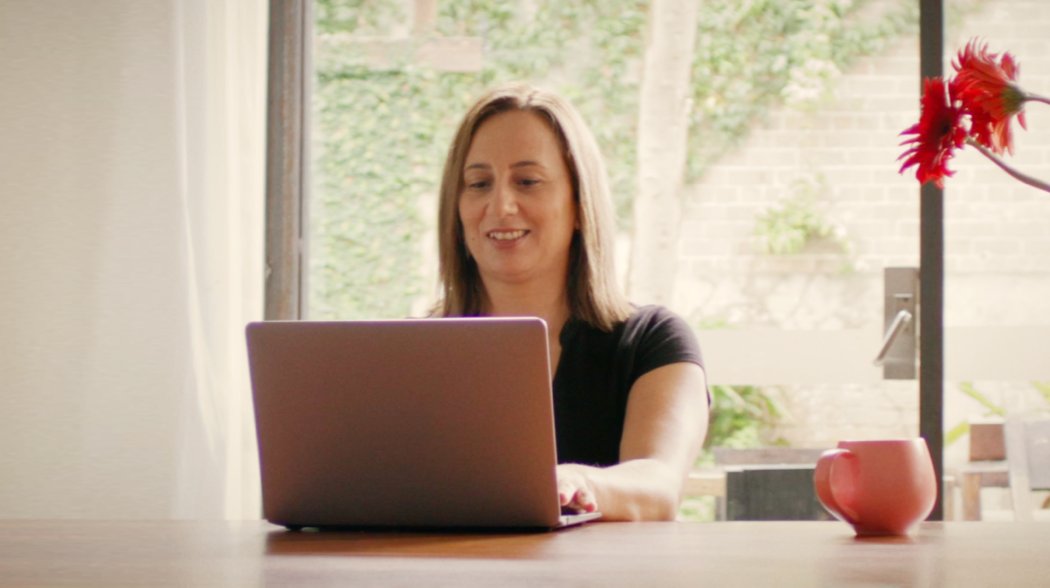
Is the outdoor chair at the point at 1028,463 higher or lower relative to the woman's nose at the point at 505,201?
lower

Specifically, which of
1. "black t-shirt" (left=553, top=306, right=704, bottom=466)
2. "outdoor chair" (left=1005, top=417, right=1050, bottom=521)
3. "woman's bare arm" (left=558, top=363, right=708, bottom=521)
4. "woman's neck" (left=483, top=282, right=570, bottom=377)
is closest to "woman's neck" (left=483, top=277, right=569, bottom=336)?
"woman's neck" (left=483, top=282, right=570, bottom=377)

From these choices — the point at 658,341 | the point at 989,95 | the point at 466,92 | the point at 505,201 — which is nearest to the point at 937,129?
the point at 989,95

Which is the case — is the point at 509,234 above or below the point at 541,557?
above

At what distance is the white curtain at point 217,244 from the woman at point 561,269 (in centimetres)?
74

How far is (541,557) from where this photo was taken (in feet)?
3.09

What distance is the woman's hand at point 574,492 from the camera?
1.24m

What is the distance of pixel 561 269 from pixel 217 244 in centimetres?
98

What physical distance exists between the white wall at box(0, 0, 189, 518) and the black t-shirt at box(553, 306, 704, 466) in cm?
103

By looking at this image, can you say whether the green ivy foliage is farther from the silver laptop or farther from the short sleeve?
the silver laptop

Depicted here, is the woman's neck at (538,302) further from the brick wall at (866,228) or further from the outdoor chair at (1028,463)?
the outdoor chair at (1028,463)

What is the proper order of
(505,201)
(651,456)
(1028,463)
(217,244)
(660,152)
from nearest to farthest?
(651,456)
(505,201)
(217,244)
(1028,463)
(660,152)

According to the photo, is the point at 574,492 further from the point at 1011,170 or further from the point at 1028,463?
the point at 1028,463

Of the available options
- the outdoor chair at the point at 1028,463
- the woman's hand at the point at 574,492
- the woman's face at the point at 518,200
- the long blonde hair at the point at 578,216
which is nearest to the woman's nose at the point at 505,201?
the woman's face at the point at 518,200

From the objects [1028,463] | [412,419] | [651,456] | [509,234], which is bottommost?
[1028,463]
